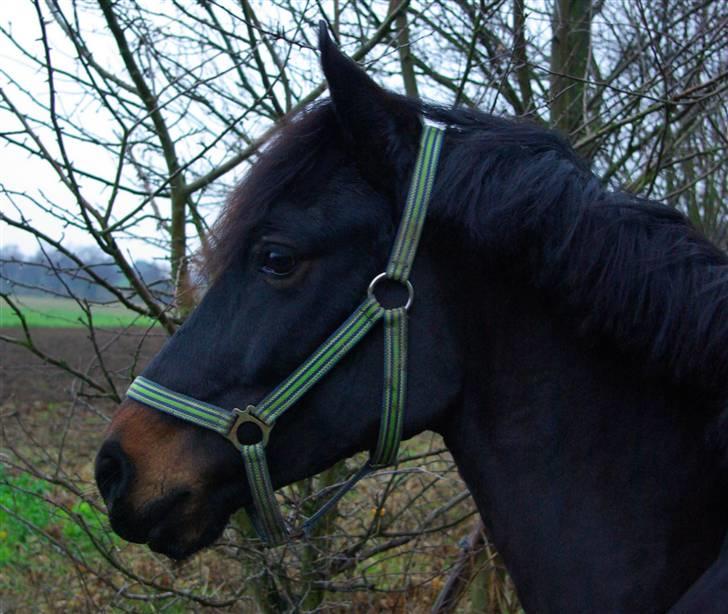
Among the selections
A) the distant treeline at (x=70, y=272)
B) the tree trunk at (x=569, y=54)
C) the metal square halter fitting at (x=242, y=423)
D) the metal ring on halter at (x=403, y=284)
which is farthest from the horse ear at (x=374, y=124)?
the tree trunk at (x=569, y=54)

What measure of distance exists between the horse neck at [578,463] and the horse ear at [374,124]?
350 millimetres

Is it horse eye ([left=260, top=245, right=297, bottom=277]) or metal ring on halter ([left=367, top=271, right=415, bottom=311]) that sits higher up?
horse eye ([left=260, top=245, right=297, bottom=277])

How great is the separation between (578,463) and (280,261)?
0.84m

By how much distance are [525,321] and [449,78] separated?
10.8ft

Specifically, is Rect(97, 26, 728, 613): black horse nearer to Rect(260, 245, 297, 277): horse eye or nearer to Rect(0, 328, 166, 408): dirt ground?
Rect(260, 245, 297, 277): horse eye

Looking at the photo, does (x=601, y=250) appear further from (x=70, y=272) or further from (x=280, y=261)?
(x=70, y=272)

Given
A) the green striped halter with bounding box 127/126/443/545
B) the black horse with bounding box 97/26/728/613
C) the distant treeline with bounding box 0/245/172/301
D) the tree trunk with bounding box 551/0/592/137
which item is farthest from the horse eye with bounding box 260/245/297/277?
the tree trunk with bounding box 551/0/592/137

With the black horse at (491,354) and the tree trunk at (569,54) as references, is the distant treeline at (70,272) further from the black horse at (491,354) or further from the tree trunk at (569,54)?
the tree trunk at (569,54)

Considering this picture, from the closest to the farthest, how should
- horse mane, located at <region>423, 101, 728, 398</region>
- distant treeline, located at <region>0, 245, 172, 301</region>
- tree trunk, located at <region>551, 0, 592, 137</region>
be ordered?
horse mane, located at <region>423, 101, 728, 398</region> → distant treeline, located at <region>0, 245, 172, 301</region> → tree trunk, located at <region>551, 0, 592, 137</region>

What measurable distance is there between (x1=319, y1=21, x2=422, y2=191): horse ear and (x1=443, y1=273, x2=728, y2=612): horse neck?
0.35 m

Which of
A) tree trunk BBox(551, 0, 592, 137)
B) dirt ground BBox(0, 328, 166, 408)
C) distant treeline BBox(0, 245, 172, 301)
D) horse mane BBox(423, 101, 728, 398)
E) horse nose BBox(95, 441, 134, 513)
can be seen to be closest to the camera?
horse mane BBox(423, 101, 728, 398)

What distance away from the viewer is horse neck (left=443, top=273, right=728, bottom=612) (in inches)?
65.4

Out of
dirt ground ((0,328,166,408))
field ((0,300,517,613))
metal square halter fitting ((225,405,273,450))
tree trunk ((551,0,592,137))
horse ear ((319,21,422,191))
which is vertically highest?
tree trunk ((551,0,592,137))

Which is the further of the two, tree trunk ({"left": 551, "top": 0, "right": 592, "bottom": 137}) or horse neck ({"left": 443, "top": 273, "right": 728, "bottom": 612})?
tree trunk ({"left": 551, "top": 0, "right": 592, "bottom": 137})
